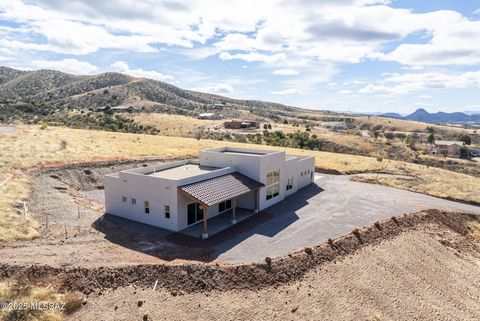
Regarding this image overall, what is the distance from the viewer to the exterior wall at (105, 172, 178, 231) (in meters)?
26.5

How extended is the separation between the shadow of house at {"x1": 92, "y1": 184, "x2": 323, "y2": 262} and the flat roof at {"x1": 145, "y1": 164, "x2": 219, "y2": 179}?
17.2 feet

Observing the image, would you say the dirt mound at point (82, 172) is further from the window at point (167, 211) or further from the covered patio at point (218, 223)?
the covered patio at point (218, 223)

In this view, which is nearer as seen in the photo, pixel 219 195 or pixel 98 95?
pixel 219 195

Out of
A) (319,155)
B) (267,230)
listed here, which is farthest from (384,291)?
(319,155)

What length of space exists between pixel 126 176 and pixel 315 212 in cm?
1764

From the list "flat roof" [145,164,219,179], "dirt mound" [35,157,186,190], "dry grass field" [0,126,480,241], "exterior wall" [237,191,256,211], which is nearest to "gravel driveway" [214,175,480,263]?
"exterior wall" [237,191,256,211]

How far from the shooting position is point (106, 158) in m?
47.6

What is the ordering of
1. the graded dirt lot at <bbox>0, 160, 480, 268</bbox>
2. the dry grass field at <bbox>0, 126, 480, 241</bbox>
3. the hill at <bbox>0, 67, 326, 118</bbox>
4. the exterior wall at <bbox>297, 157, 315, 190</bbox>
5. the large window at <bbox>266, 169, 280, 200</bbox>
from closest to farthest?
the graded dirt lot at <bbox>0, 160, 480, 268</bbox> → the dry grass field at <bbox>0, 126, 480, 241</bbox> → the large window at <bbox>266, 169, 280, 200</bbox> → the exterior wall at <bbox>297, 157, 315, 190</bbox> → the hill at <bbox>0, 67, 326, 118</bbox>

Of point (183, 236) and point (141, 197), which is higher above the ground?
point (141, 197)

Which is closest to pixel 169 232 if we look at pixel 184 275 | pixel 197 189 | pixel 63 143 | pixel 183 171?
pixel 197 189

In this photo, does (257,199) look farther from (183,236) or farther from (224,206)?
(183,236)

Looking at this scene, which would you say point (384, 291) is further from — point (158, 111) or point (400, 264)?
point (158, 111)

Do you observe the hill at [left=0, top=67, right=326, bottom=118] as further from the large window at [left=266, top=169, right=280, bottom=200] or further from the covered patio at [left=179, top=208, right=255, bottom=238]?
the covered patio at [left=179, top=208, right=255, bottom=238]

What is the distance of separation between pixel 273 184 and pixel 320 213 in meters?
5.53
